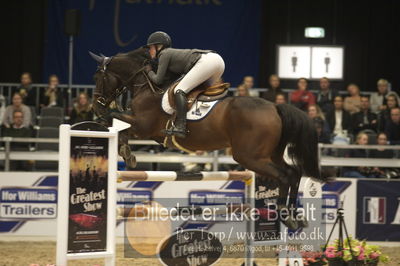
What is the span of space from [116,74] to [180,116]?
1.05 metres

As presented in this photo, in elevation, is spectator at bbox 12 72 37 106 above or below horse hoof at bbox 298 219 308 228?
above

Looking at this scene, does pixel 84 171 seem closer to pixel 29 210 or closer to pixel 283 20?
pixel 29 210

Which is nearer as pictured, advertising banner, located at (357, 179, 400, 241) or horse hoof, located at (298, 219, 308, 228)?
horse hoof, located at (298, 219, 308, 228)

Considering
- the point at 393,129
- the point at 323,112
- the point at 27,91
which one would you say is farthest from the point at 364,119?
the point at 27,91

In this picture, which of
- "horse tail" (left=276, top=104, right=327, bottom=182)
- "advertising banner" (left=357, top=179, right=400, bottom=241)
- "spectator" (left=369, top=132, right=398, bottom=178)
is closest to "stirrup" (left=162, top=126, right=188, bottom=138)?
"horse tail" (left=276, top=104, right=327, bottom=182)

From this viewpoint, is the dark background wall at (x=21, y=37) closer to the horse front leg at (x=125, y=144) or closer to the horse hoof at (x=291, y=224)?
the horse front leg at (x=125, y=144)

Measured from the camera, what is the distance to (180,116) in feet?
20.8

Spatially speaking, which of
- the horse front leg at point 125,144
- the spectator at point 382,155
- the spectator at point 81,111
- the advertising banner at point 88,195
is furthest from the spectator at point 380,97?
the advertising banner at point 88,195

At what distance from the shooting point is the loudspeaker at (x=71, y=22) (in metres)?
11.8

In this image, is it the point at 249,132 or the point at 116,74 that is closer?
the point at 249,132

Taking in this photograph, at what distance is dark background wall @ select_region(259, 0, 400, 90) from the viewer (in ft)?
47.4

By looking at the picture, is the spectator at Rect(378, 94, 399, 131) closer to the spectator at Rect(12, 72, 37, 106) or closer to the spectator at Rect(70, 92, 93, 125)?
the spectator at Rect(70, 92, 93, 125)

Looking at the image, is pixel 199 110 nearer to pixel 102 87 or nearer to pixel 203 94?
pixel 203 94

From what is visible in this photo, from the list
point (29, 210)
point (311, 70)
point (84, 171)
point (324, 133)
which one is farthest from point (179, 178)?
point (311, 70)
